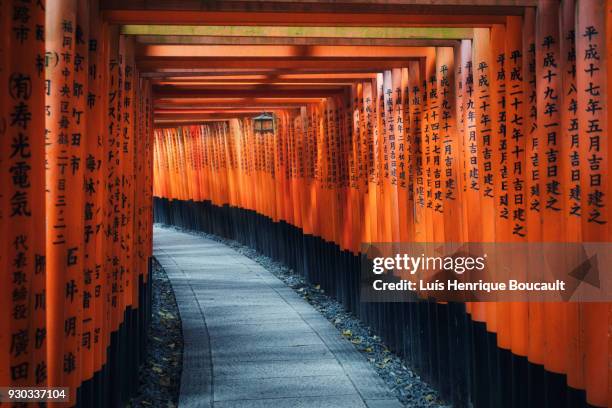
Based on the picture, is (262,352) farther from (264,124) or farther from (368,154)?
(264,124)

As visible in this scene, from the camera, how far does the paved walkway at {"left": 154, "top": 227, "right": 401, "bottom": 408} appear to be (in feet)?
24.6

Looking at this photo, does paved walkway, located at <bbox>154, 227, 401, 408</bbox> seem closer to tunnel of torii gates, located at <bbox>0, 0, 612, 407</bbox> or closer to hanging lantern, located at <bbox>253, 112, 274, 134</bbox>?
tunnel of torii gates, located at <bbox>0, 0, 612, 407</bbox>

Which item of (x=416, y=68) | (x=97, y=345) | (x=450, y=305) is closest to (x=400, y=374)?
(x=450, y=305)

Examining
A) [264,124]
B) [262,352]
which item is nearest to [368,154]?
[262,352]

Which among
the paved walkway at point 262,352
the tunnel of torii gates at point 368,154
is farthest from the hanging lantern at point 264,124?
the tunnel of torii gates at point 368,154

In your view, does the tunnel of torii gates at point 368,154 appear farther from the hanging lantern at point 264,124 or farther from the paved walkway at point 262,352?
the hanging lantern at point 264,124

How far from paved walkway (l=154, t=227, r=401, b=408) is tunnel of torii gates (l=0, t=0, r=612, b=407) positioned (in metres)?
0.71

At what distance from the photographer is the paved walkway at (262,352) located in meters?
7.48

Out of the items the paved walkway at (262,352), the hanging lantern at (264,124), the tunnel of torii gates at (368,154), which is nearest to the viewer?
the tunnel of torii gates at (368,154)

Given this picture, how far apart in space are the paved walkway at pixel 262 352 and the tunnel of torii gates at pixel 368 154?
71 cm

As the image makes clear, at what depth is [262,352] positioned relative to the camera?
9266 millimetres

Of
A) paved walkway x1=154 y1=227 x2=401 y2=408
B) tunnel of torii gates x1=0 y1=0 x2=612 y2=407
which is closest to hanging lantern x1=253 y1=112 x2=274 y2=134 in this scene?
paved walkway x1=154 y1=227 x2=401 y2=408

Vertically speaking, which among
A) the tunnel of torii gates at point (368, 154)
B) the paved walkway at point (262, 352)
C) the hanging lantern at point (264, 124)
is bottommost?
the paved walkway at point (262, 352)

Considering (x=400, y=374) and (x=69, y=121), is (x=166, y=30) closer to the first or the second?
(x=69, y=121)
